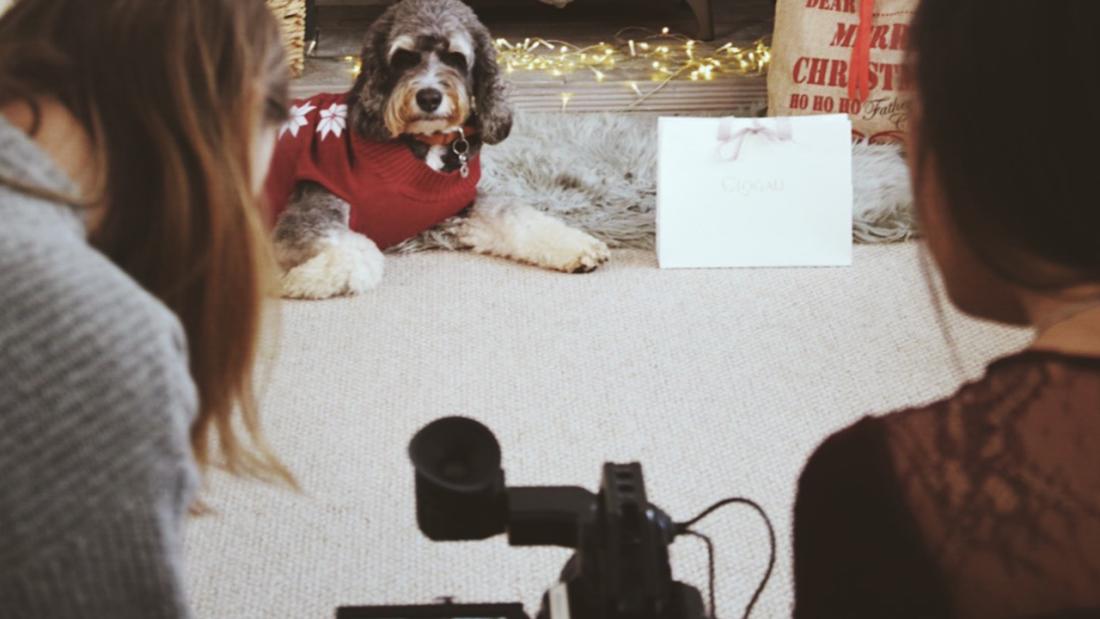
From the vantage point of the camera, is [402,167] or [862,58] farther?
→ [862,58]

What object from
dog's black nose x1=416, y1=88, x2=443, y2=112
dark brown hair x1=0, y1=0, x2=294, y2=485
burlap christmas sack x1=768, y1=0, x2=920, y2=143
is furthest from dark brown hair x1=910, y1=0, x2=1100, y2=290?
burlap christmas sack x1=768, y1=0, x2=920, y2=143

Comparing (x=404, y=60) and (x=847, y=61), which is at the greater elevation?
(x=404, y=60)

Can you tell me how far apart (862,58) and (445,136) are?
2.62ft

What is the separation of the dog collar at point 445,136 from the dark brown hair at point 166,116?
2.99 feet

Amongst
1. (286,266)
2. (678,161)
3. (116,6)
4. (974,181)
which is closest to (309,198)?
(286,266)

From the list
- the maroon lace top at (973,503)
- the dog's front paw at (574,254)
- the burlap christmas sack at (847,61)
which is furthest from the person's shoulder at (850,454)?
the burlap christmas sack at (847,61)

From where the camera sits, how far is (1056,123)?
0.58 meters

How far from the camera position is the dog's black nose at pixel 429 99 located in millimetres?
1654

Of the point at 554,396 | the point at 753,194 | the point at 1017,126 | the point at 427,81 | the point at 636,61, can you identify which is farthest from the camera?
the point at 636,61

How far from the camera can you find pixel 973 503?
618mm

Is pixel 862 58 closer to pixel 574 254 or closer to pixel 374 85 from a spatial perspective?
pixel 574 254

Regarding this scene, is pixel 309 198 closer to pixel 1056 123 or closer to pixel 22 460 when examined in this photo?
pixel 22 460

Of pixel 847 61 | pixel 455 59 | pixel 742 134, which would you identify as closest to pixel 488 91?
pixel 455 59

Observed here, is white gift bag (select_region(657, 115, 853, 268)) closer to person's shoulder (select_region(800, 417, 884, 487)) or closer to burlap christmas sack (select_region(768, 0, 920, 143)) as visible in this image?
burlap christmas sack (select_region(768, 0, 920, 143))
